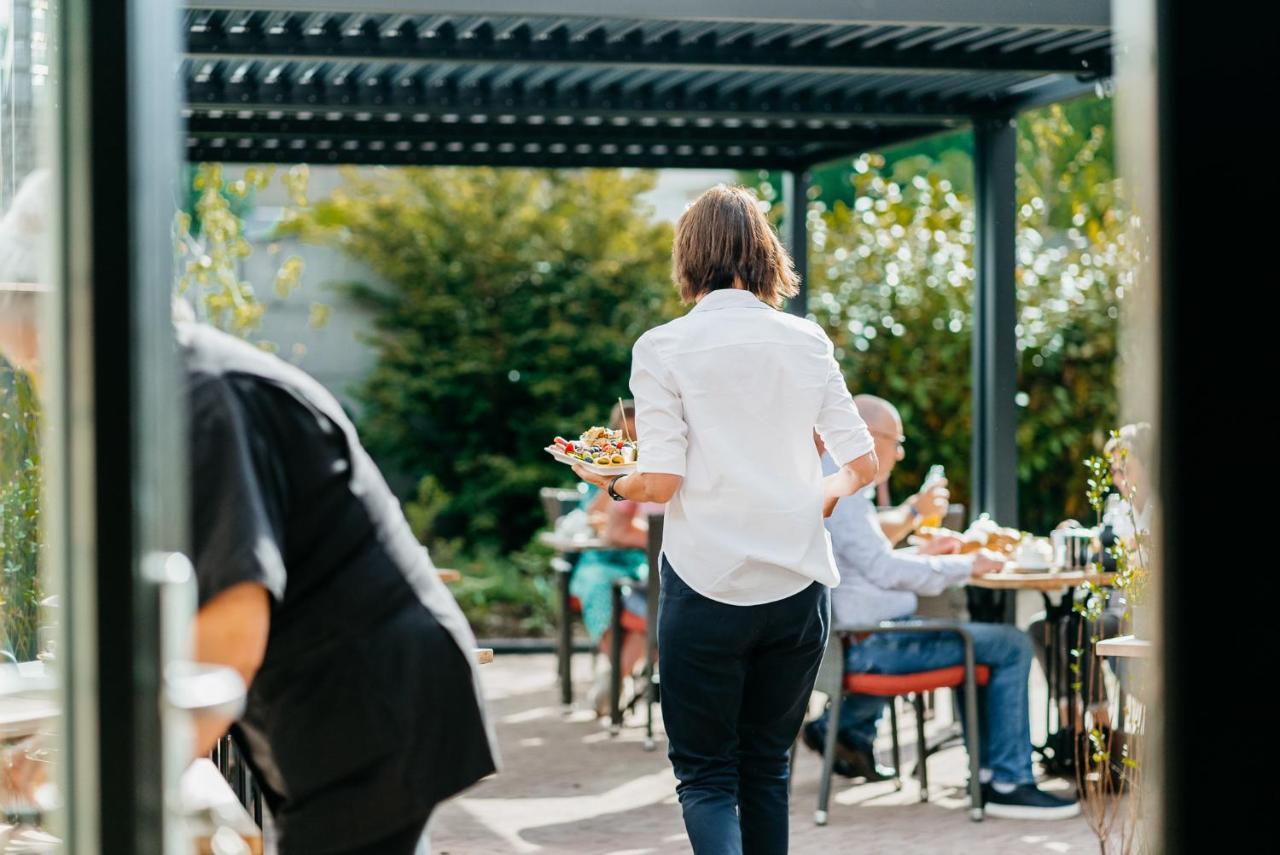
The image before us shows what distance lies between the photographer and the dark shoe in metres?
6.08

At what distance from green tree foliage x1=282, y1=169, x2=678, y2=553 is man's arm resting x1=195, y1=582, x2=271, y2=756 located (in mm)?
9973

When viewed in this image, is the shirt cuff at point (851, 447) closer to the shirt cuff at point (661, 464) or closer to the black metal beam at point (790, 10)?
the shirt cuff at point (661, 464)

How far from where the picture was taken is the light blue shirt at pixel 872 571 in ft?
17.0

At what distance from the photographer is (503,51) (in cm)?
580

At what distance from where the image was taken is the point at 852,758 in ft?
20.0

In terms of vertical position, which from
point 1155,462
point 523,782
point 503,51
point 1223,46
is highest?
point 503,51

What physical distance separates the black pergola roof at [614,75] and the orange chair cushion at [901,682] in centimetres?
209

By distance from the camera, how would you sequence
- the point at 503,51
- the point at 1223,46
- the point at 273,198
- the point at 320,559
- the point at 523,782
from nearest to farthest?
the point at 1223,46 < the point at 320,559 < the point at 503,51 < the point at 523,782 < the point at 273,198

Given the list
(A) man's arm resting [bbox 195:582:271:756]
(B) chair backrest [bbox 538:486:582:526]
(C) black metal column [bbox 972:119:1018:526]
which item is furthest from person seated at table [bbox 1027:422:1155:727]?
(B) chair backrest [bbox 538:486:582:526]

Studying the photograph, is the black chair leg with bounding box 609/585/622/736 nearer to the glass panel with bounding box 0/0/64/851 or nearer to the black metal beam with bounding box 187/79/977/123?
the black metal beam with bounding box 187/79/977/123

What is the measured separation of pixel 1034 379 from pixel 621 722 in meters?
4.71

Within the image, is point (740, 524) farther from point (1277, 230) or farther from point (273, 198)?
point (273, 198)

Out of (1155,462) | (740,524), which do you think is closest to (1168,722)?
(1155,462)

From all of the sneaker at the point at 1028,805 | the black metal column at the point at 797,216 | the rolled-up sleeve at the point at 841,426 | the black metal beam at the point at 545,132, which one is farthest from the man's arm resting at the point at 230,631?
the black metal column at the point at 797,216
